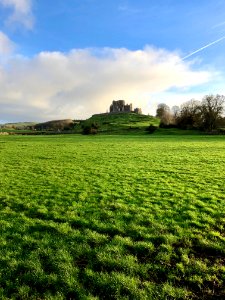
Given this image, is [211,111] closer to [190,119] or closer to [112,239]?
[190,119]

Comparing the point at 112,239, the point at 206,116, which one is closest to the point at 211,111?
the point at 206,116

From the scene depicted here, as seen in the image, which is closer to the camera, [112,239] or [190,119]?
[112,239]

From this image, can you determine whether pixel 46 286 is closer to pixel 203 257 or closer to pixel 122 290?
pixel 122 290

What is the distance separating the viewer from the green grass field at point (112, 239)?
7.73 m

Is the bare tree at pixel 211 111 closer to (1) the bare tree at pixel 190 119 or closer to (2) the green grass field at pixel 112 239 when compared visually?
(1) the bare tree at pixel 190 119

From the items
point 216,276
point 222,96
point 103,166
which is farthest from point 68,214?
point 222,96

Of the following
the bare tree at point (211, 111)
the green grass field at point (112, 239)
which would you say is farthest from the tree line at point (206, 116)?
the green grass field at point (112, 239)

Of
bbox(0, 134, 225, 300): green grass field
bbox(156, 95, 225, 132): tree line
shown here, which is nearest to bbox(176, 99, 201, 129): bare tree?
bbox(156, 95, 225, 132): tree line

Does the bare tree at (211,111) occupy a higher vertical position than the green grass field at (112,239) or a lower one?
higher

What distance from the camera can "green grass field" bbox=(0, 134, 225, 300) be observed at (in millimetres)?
7732

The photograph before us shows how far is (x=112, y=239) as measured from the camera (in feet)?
34.5

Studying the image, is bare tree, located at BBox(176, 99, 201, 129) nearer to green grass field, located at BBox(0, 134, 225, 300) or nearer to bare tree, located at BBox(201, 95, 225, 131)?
bare tree, located at BBox(201, 95, 225, 131)

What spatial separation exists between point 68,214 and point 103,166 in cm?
1449

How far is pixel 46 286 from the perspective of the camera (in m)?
7.83
